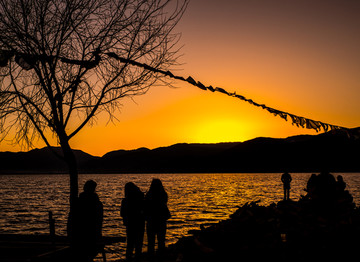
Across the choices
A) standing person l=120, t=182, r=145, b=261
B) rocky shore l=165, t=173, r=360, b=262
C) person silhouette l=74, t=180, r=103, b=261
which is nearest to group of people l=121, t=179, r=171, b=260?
standing person l=120, t=182, r=145, b=261

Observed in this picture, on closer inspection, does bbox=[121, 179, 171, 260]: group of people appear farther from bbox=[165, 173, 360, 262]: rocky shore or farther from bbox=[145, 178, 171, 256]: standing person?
bbox=[165, 173, 360, 262]: rocky shore

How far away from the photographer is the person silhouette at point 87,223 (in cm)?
765

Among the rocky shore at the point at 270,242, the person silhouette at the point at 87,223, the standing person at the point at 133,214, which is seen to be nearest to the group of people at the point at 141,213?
the standing person at the point at 133,214

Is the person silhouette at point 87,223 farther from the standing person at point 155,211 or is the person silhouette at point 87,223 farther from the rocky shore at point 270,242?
the standing person at point 155,211

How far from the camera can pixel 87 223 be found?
7.77 metres

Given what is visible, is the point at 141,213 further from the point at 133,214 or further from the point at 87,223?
the point at 87,223

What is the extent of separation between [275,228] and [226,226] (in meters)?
0.95

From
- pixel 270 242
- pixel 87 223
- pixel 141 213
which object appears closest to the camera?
pixel 270 242

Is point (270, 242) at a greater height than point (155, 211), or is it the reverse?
point (155, 211)

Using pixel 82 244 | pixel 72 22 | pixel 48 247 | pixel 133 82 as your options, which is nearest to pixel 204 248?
pixel 82 244

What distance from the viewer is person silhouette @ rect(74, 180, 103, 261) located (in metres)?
7.65

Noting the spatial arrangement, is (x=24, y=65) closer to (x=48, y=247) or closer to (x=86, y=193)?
(x=86, y=193)

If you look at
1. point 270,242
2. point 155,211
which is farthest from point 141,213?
point 270,242

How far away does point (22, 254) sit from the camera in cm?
812
